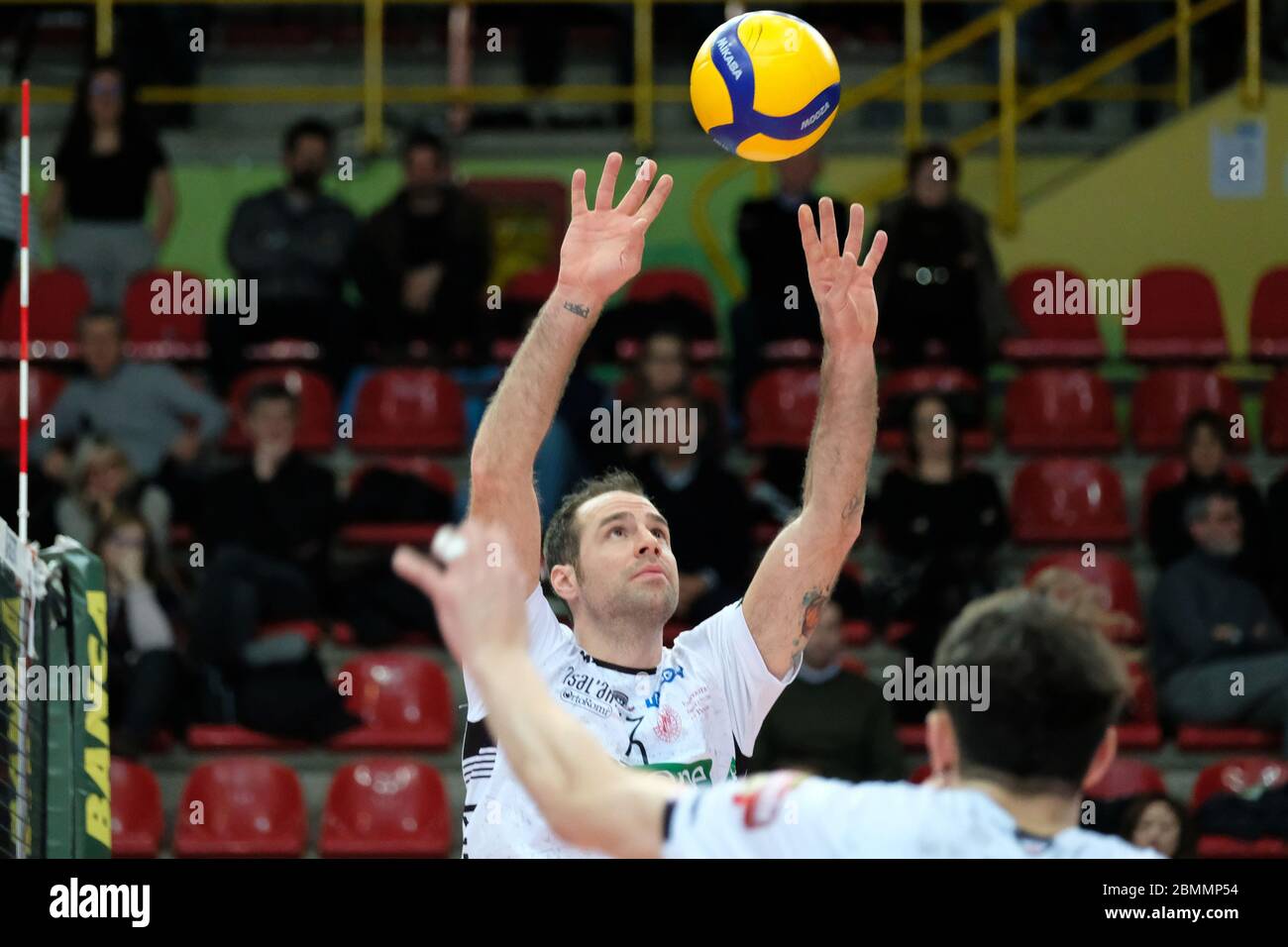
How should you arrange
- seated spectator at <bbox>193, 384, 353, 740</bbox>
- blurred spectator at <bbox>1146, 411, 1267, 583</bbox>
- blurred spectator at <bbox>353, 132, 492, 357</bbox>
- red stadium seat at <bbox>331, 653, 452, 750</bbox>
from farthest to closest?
blurred spectator at <bbox>353, 132, 492, 357</bbox> → blurred spectator at <bbox>1146, 411, 1267, 583</bbox> → red stadium seat at <bbox>331, 653, 452, 750</bbox> → seated spectator at <bbox>193, 384, 353, 740</bbox>

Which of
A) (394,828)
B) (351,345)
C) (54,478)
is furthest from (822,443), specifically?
(351,345)

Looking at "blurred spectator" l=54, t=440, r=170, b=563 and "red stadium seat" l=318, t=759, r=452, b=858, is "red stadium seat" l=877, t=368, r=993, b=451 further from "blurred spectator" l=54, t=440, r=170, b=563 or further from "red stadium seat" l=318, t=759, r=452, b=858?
"blurred spectator" l=54, t=440, r=170, b=563

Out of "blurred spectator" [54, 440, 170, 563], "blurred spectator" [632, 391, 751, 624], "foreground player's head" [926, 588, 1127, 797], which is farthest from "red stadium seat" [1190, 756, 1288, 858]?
"foreground player's head" [926, 588, 1127, 797]

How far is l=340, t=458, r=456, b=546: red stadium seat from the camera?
401 inches

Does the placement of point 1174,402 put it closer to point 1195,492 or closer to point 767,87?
point 1195,492

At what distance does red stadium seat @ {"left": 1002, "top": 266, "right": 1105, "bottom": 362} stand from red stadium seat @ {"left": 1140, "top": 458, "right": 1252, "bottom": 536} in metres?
1.05

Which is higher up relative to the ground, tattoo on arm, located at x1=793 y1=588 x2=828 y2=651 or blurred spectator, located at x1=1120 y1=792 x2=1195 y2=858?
tattoo on arm, located at x1=793 y1=588 x2=828 y2=651

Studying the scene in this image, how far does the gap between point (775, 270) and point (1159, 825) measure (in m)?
4.12

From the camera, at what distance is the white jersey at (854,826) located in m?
3.05

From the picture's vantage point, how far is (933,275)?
11.1m

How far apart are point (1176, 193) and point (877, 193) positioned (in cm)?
183

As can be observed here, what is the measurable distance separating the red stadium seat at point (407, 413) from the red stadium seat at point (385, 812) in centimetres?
237

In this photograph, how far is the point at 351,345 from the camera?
11.5m
